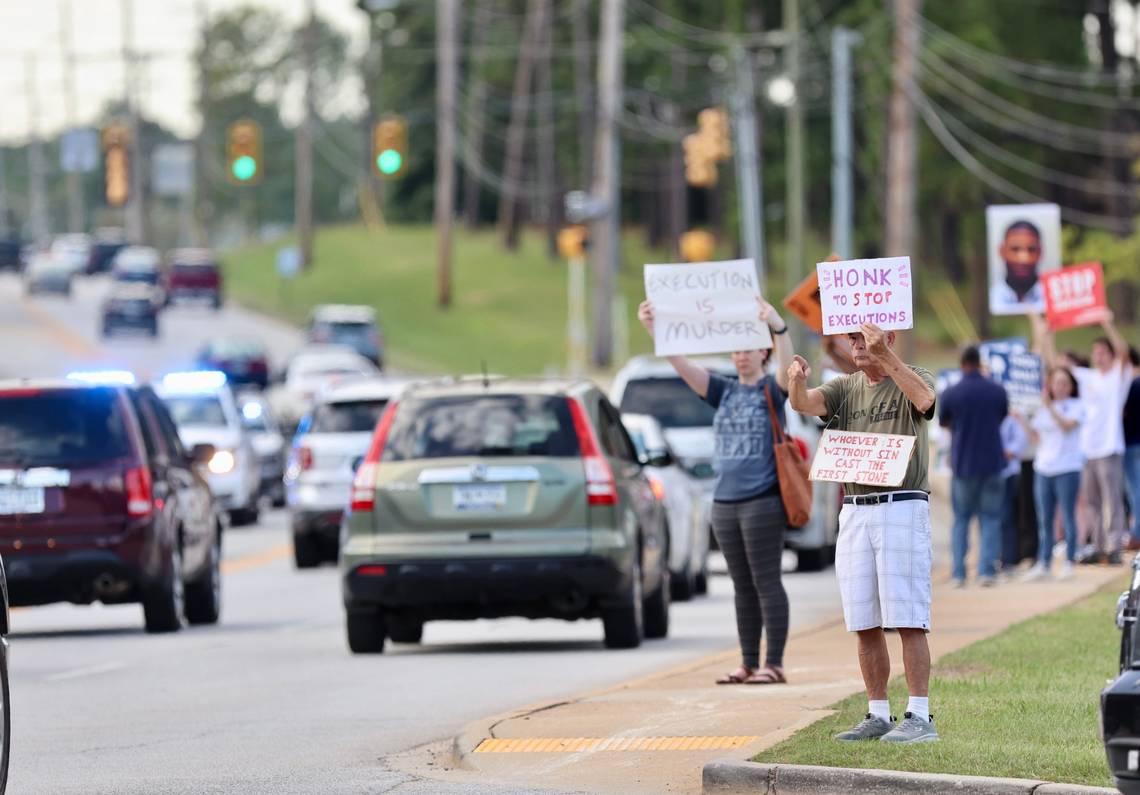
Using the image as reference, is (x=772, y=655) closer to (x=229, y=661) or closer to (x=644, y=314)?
(x=644, y=314)

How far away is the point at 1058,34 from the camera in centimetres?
8481

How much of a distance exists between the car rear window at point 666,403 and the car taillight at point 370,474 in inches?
333

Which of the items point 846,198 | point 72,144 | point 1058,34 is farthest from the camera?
point 72,144

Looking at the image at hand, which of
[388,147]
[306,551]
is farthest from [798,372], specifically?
[388,147]

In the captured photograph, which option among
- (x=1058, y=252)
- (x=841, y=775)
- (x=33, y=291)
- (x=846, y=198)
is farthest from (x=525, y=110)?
(x=841, y=775)

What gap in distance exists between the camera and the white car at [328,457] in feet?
86.2

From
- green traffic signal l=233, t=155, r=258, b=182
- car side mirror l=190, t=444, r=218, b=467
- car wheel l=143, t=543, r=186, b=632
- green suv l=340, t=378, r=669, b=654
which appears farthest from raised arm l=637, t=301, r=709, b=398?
green traffic signal l=233, t=155, r=258, b=182

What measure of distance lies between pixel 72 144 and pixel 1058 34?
58869 millimetres

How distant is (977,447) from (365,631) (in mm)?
6055

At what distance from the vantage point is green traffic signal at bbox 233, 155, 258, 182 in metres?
48.4

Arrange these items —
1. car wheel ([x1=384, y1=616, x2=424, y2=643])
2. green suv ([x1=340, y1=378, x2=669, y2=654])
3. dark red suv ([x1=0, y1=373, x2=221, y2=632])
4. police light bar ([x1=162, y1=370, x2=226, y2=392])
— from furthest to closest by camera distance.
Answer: police light bar ([x1=162, y1=370, x2=226, y2=392]), dark red suv ([x1=0, y1=373, x2=221, y2=632]), car wheel ([x1=384, y1=616, x2=424, y2=643]), green suv ([x1=340, y1=378, x2=669, y2=654])

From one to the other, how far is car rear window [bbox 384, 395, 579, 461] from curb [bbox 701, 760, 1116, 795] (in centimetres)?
677

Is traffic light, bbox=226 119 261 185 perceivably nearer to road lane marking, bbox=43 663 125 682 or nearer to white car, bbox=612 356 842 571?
white car, bbox=612 356 842 571

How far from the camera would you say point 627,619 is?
17.1 meters
